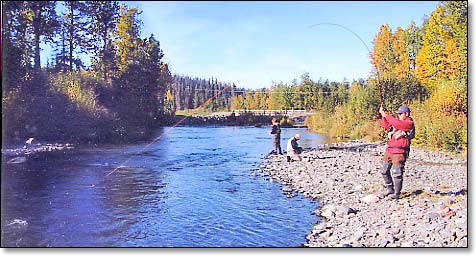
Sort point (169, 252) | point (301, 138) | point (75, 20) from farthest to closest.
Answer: point (301, 138), point (75, 20), point (169, 252)

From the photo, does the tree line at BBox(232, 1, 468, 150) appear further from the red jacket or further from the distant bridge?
the red jacket

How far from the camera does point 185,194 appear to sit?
376 centimetres

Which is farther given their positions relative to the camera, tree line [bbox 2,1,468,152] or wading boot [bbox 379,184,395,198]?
wading boot [bbox 379,184,395,198]

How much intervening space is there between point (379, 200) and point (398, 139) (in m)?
0.49

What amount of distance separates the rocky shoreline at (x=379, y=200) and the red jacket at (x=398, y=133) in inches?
14.4

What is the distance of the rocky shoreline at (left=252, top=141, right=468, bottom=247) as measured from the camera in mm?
2453

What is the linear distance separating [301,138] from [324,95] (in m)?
2.12

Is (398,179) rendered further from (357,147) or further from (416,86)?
(357,147)

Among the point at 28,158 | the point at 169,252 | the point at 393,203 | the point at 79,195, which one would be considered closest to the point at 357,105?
the point at 393,203

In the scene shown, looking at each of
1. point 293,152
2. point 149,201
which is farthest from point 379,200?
point 293,152

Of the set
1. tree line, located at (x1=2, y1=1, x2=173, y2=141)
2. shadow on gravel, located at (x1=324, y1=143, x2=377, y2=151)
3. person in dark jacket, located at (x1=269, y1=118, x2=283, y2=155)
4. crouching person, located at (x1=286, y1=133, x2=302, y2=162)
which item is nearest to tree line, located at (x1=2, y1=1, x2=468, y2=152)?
tree line, located at (x1=2, y1=1, x2=173, y2=141)

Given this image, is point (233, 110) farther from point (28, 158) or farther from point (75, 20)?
point (28, 158)

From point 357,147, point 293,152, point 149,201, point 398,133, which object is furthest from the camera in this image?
point 293,152

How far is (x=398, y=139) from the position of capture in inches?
114
